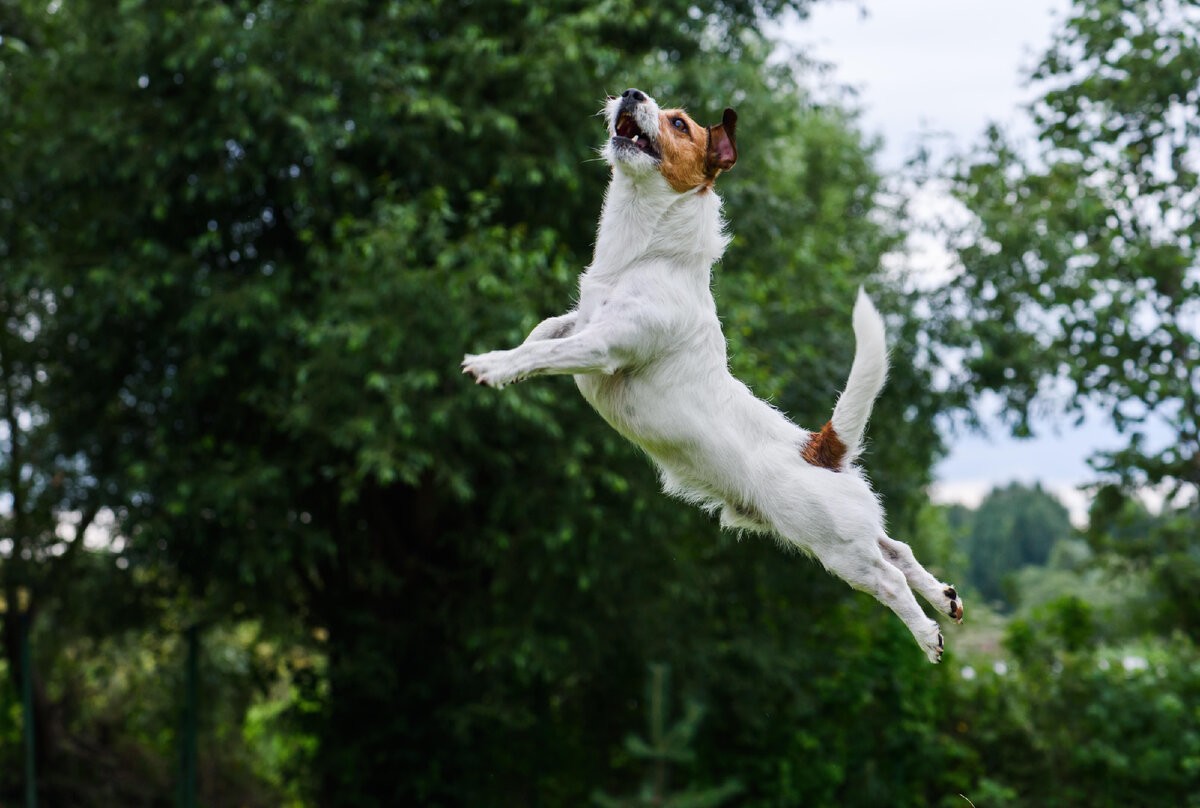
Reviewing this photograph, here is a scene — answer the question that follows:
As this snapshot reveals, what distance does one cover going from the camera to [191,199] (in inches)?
297

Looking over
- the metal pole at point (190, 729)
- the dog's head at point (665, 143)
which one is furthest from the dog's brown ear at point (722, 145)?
the metal pole at point (190, 729)

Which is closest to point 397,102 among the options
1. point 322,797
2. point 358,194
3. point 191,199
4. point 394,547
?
point 358,194

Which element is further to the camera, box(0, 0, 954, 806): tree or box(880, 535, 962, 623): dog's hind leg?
box(0, 0, 954, 806): tree

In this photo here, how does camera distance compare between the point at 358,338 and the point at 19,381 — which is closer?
the point at 358,338

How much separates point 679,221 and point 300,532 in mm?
5736

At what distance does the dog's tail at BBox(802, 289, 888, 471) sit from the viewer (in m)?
2.73

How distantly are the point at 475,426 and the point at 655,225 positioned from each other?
4769mm

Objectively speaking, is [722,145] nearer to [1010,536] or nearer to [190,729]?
[190,729]

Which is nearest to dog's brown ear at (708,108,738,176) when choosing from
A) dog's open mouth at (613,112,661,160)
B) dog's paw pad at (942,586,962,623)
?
dog's open mouth at (613,112,661,160)

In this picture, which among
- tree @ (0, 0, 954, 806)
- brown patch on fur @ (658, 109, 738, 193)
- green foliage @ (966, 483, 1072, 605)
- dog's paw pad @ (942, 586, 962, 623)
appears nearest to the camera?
dog's paw pad @ (942, 586, 962, 623)

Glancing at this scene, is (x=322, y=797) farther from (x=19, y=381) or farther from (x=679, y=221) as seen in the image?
(x=679, y=221)

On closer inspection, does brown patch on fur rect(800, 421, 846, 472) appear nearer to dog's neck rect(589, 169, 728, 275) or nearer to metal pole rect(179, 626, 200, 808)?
Answer: dog's neck rect(589, 169, 728, 275)

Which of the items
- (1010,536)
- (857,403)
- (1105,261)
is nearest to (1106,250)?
(1105,261)

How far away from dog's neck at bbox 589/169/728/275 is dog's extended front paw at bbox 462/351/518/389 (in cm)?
46
